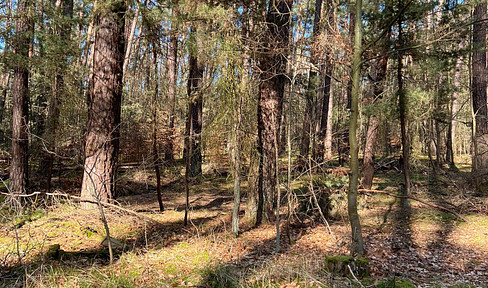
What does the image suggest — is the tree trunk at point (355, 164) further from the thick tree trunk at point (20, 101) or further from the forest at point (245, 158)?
the thick tree trunk at point (20, 101)

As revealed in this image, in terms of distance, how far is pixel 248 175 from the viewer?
7.02 metres

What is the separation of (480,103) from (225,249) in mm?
9619

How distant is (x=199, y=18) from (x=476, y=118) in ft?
30.8

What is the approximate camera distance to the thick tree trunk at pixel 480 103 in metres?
9.78

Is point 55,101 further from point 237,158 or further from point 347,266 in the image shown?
point 347,266

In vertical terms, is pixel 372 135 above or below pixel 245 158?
above

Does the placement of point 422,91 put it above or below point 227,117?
above

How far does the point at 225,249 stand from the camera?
19.8 ft

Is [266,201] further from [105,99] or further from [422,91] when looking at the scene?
[422,91]

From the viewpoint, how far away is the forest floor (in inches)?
167

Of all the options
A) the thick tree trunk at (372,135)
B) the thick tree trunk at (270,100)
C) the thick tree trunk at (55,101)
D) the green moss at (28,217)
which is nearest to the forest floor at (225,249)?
the green moss at (28,217)

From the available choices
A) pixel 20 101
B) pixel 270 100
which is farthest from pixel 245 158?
pixel 20 101

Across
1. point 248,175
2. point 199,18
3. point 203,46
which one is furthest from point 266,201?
point 199,18

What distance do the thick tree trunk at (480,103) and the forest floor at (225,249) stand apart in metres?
1.70
